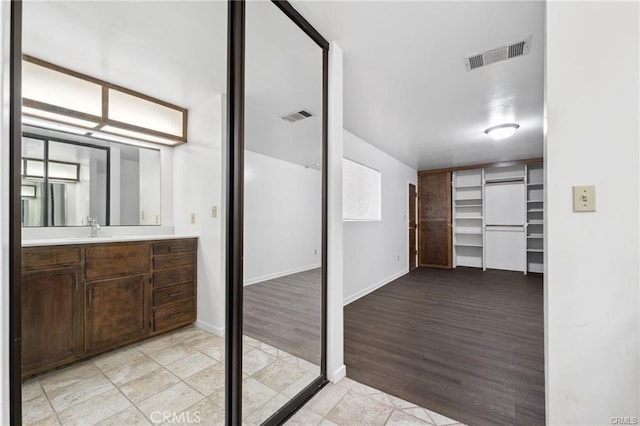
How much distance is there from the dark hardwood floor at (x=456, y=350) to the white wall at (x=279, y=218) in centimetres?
97

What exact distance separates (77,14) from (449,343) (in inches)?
136

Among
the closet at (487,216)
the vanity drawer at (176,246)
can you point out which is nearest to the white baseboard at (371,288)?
the closet at (487,216)

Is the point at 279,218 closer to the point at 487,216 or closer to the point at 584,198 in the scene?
the point at 584,198

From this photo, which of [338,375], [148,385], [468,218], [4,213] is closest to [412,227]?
[468,218]

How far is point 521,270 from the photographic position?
6.09 metres

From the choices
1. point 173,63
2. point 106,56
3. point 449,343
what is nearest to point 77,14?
point 106,56

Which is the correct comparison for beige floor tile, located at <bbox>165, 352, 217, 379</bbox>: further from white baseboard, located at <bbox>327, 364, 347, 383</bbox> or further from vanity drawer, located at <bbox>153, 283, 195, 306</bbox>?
white baseboard, located at <bbox>327, 364, 347, 383</bbox>

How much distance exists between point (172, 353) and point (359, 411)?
124 cm

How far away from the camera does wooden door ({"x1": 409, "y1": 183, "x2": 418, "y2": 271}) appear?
642 centimetres

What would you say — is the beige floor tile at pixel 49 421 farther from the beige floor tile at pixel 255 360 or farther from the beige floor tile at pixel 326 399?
the beige floor tile at pixel 326 399

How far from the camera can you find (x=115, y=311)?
1.99m

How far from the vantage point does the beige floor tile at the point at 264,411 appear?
4.85 ft

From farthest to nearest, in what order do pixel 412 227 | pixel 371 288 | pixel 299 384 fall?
1. pixel 412 227
2. pixel 371 288
3. pixel 299 384

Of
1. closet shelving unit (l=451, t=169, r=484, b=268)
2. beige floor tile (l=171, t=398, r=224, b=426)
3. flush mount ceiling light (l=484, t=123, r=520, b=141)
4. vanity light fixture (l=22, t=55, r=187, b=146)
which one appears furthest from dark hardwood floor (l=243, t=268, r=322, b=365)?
closet shelving unit (l=451, t=169, r=484, b=268)
